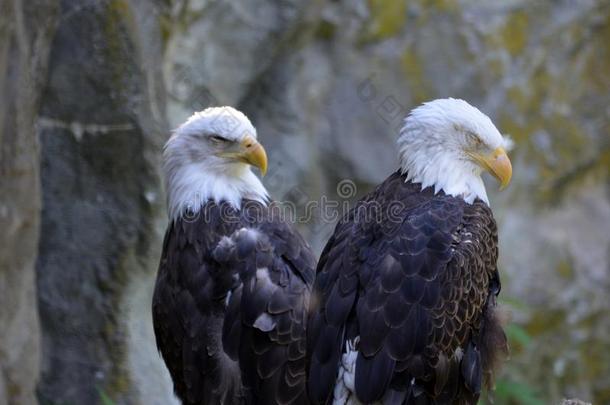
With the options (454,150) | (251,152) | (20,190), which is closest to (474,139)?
(454,150)

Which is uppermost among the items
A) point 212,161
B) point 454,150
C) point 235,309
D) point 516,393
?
point 454,150

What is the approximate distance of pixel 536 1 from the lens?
8.32 metres

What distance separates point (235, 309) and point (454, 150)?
118 centimetres

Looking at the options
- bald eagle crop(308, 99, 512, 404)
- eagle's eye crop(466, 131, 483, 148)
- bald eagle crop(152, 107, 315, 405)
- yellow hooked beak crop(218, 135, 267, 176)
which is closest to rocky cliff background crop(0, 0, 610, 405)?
bald eagle crop(152, 107, 315, 405)

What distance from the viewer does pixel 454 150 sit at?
4.61m

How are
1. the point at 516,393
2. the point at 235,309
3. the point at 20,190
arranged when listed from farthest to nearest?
1. the point at 516,393
2. the point at 20,190
3. the point at 235,309

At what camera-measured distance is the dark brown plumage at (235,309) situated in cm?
468

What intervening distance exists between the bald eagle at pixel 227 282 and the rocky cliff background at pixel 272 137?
3.01 feet

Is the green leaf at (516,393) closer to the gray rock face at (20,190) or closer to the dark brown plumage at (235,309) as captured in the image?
the dark brown plumage at (235,309)

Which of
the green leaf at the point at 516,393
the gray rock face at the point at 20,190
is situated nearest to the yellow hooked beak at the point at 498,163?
the gray rock face at the point at 20,190

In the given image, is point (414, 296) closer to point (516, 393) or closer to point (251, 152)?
point (251, 152)

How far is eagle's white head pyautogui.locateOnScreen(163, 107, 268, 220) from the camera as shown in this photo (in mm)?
5055

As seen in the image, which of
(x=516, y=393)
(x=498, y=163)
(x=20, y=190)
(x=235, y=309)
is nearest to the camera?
(x=498, y=163)

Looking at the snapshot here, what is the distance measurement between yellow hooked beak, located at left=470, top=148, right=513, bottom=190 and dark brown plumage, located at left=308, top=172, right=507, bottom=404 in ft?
0.71
